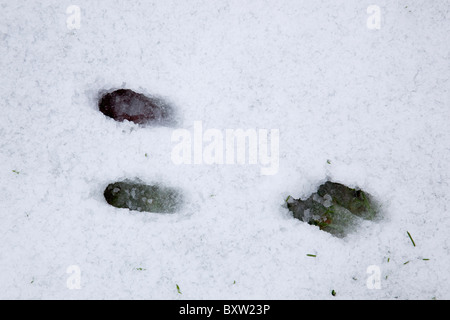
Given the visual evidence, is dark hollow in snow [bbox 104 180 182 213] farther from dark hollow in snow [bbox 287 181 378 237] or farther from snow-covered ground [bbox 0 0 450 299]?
dark hollow in snow [bbox 287 181 378 237]

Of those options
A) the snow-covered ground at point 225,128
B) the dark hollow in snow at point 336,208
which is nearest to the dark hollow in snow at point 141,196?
the snow-covered ground at point 225,128

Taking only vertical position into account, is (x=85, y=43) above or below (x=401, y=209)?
above

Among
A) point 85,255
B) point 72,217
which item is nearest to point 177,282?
point 85,255

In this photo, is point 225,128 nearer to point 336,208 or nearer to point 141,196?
point 141,196

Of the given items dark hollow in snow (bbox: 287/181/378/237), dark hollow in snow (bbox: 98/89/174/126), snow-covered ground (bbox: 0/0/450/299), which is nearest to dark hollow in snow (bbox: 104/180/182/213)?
snow-covered ground (bbox: 0/0/450/299)

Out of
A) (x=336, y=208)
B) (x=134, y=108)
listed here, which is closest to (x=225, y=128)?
(x=134, y=108)

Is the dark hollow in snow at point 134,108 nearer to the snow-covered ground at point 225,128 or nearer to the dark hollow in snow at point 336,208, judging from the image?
the snow-covered ground at point 225,128
